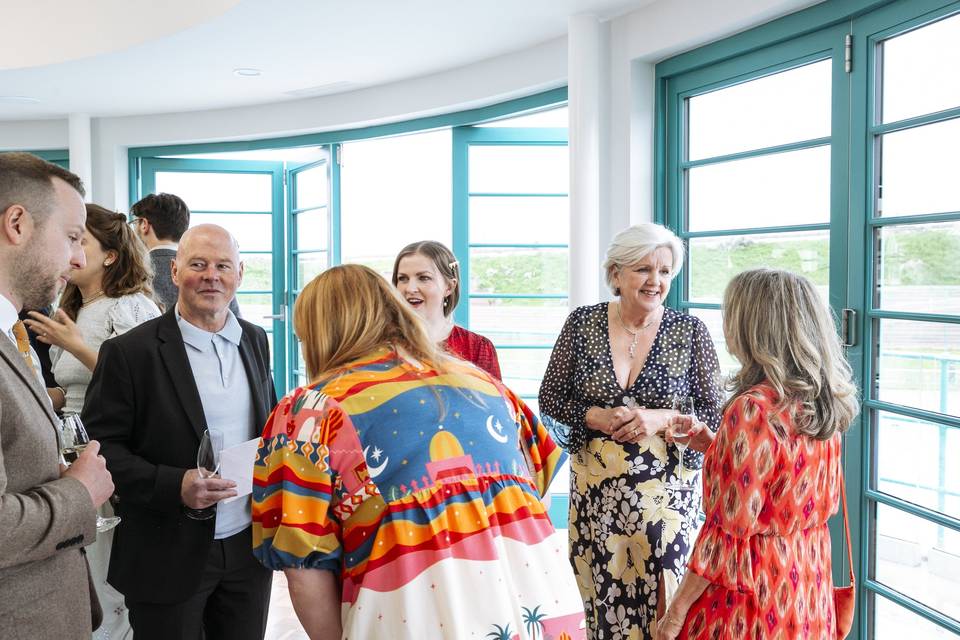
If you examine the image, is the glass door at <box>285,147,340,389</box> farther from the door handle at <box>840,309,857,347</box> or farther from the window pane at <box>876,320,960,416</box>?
the window pane at <box>876,320,960,416</box>

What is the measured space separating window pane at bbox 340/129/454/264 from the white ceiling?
1394mm

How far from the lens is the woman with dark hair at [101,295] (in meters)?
2.54

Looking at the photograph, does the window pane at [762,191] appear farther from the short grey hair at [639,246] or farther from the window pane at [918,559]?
the window pane at [918,559]

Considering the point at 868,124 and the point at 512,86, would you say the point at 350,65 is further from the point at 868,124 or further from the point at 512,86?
the point at 868,124

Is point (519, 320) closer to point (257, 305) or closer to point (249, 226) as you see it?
point (257, 305)

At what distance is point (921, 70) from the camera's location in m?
2.67

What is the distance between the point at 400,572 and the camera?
4.28ft

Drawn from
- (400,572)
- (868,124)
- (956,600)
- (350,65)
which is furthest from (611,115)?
(400,572)

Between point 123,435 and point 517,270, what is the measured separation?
346 centimetres

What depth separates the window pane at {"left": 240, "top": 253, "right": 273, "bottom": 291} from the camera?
6840 millimetres

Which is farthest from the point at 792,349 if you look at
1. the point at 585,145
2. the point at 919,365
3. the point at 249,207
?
the point at 249,207

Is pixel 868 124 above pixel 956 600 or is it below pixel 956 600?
above

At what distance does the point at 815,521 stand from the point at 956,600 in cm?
112

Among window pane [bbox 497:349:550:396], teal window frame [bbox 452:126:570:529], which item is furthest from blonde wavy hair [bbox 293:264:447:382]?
window pane [bbox 497:349:550:396]
